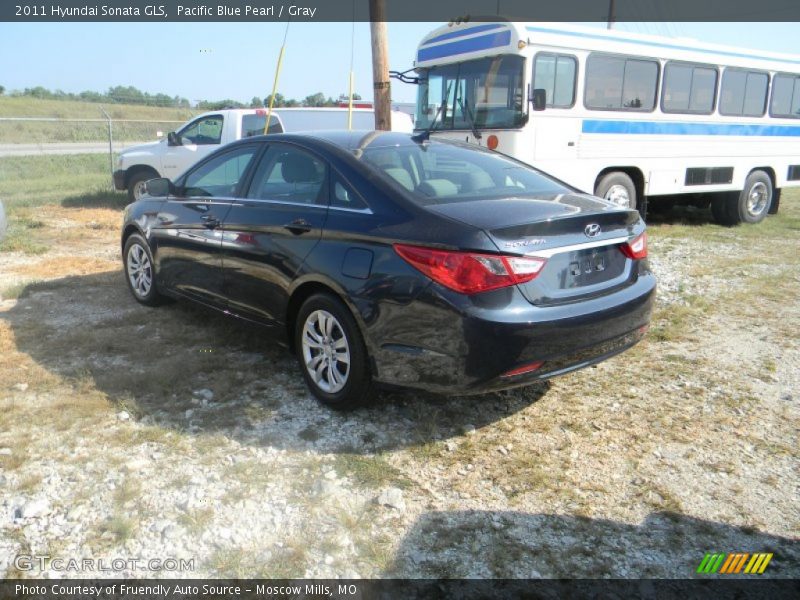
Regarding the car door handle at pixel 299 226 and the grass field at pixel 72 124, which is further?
the grass field at pixel 72 124

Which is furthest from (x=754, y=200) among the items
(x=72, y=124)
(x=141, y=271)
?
(x=72, y=124)

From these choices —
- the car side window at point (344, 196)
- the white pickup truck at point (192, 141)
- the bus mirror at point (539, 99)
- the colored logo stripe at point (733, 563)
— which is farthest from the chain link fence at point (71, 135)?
the colored logo stripe at point (733, 563)

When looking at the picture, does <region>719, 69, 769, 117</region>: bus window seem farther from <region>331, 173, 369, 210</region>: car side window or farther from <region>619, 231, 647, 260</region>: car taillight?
A: <region>331, 173, 369, 210</region>: car side window

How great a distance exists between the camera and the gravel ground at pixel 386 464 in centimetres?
269

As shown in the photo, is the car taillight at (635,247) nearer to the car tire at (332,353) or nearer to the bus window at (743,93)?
the car tire at (332,353)

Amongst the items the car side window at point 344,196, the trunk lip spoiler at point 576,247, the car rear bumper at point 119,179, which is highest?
the car side window at point 344,196

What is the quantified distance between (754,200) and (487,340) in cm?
1061

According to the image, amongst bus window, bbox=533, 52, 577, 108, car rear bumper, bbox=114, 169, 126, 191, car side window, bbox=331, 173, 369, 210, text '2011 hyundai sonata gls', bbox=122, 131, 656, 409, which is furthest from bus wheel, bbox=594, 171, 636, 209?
car rear bumper, bbox=114, 169, 126, 191

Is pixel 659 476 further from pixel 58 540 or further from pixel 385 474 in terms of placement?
pixel 58 540

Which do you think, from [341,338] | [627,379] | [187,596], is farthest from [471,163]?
[187,596]

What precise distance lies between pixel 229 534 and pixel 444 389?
1199mm

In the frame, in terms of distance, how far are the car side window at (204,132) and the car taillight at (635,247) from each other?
9.76 meters

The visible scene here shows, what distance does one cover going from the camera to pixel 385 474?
323 centimetres

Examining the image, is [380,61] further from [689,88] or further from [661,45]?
[689,88]
